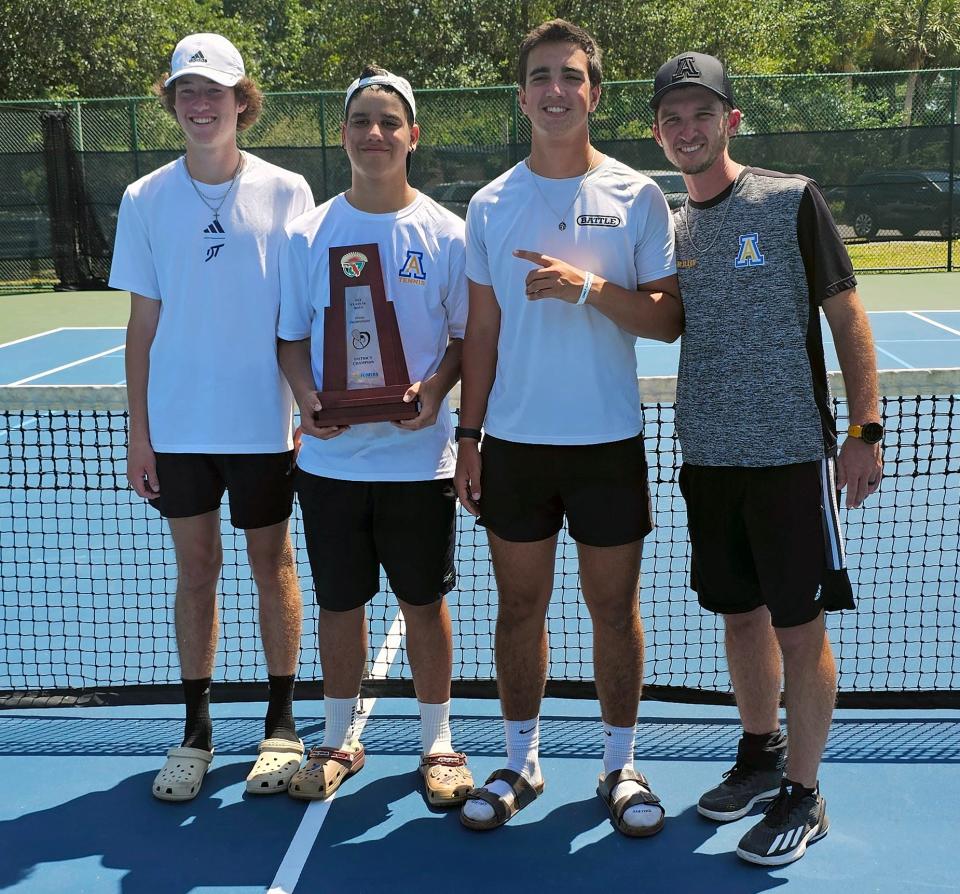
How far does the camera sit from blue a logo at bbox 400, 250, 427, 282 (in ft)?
10.5

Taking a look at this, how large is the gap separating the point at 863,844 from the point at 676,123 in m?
2.05

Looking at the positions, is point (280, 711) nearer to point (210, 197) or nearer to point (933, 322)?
point (210, 197)

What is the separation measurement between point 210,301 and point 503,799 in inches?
67.1

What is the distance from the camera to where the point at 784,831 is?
3.03m

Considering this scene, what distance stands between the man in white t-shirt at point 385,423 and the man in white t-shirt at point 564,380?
121 mm

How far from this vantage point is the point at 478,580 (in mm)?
5539

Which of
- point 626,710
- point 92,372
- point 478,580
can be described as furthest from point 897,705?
point 92,372

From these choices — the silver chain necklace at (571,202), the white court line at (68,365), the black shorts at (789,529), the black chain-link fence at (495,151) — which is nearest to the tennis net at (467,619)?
the black shorts at (789,529)

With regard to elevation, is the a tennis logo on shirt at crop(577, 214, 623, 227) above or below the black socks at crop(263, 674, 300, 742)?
above

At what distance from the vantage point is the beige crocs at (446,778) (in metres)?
3.34

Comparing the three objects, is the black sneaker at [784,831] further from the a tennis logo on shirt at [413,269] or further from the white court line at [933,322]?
the white court line at [933,322]

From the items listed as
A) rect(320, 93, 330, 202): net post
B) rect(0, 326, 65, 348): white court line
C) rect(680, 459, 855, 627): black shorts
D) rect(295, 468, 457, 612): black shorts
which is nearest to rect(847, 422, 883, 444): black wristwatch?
rect(680, 459, 855, 627): black shorts

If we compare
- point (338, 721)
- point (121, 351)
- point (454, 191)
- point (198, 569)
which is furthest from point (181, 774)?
point (454, 191)

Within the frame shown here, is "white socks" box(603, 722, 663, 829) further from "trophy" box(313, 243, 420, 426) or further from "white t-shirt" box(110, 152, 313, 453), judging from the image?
"white t-shirt" box(110, 152, 313, 453)
